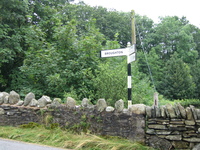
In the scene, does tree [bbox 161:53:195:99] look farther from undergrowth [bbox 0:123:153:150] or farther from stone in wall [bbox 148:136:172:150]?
undergrowth [bbox 0:123:153:150]

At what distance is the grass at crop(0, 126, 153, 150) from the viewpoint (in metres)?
4.54

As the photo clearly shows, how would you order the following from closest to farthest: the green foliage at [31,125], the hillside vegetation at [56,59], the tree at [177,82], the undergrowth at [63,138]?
the undergrowth at [63,138]
the green foliage at [31,125]
the hillside vegetation at [56,59]
the tree at [177,82]

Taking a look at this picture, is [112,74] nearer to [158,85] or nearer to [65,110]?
[65,110]

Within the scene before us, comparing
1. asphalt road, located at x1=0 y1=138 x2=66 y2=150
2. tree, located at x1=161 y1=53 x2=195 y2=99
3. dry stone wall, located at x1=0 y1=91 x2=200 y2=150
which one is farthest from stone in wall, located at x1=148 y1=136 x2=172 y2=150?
tree, located at x1=161 y1=53 x2=195 y2=99

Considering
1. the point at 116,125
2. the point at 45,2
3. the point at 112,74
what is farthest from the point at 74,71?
the point at 45,2

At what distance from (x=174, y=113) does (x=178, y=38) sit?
123 feet

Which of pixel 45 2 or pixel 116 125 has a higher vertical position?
pixel 45 2

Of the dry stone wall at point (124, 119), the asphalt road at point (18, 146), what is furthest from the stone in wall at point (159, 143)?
the asphalt road at point (18, 146)

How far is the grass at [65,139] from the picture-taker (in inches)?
179

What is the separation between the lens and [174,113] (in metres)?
4.55

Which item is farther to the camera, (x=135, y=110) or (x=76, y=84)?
(x=76, y=84)

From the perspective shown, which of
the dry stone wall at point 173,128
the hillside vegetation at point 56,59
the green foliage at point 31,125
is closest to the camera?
the dry stone wall at point 173,128

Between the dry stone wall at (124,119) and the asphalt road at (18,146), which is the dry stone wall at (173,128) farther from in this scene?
the asphalt road at (18,146)

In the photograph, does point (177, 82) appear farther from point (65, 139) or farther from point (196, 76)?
point (65, 139)
